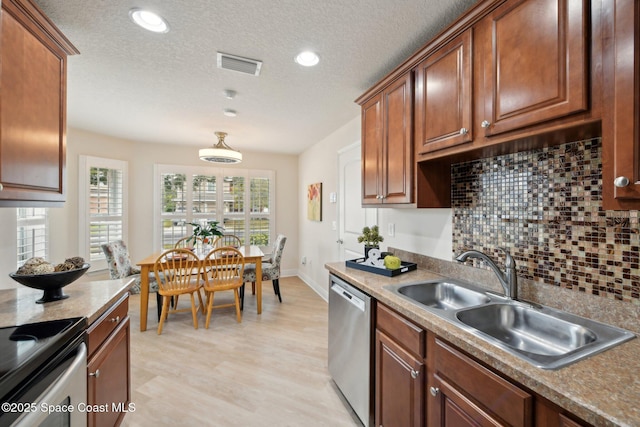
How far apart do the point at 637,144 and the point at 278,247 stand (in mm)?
3331

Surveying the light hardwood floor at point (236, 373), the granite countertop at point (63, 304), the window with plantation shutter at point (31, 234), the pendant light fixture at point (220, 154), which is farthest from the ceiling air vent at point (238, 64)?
the window with plantation shutter at point (31, 234)

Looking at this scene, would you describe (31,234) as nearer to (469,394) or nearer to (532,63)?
(469,394)

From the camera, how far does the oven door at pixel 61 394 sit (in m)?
0.83

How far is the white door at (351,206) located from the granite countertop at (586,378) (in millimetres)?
1866

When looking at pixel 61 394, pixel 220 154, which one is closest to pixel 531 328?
pixel 61 394

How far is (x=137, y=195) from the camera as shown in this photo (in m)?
4.32

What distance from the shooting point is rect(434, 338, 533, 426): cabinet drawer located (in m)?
0.79

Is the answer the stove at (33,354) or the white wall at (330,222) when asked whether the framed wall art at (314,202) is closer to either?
the white wall at (330,222)

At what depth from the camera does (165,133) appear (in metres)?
3.79

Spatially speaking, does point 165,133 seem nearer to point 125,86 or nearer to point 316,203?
point 125,86

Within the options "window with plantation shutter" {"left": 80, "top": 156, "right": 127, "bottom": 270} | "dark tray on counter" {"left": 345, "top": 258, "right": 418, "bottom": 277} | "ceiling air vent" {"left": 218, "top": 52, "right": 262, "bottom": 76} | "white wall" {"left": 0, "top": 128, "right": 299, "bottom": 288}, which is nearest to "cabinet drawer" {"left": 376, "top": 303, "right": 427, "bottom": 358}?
"dark tray on counter" {"left": 345, "top": 258, "right": 418, "bottom": 277}

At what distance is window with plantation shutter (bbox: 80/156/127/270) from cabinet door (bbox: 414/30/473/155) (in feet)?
14.6

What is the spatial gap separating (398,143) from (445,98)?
1.38 feet

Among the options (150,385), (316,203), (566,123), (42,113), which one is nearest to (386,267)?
(566,123)
